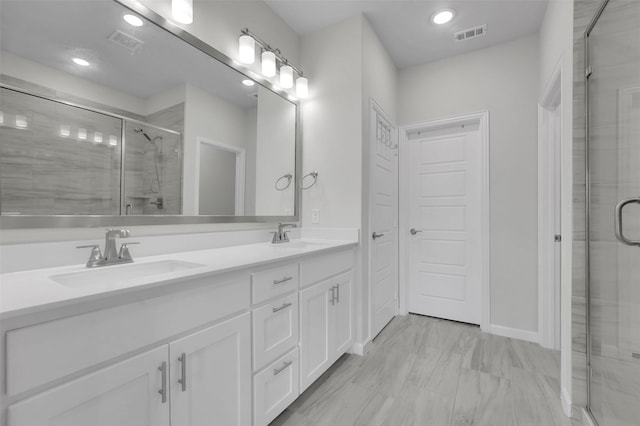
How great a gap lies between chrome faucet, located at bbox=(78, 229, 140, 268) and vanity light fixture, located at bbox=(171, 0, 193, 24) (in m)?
1.14

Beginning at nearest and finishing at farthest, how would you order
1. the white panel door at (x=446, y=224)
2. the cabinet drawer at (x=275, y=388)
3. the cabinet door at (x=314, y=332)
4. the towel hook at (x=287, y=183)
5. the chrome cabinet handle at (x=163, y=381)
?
the chrome cabinet handle at (x=163, y=381) → the cabinet drawer at (x=275, y=388) → the cabinet door at (x=314, y=332) → the towel hook at (x=287, y=183) → the white panel door at (x=446, y=224)

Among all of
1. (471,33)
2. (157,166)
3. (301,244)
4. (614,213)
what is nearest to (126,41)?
(157,166)

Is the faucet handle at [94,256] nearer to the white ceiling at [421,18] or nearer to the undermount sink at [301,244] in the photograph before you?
the undermount sink at [301,244]

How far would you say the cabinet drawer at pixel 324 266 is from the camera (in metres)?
Answer: 1.60

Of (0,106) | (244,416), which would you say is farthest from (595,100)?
(0,106)

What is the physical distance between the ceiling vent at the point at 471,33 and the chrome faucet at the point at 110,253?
115 inches

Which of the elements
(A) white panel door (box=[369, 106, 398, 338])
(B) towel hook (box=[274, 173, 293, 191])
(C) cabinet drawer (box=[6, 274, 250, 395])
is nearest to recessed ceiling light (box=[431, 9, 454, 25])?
(A) white panel door (box=[369, 106, 398, 338])

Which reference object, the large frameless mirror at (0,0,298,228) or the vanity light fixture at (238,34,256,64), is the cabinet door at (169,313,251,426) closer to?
the large frameless mirror at (0,0,298,228)

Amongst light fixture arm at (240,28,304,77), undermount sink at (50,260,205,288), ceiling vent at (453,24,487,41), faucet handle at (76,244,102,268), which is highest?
ceiling vent at (453,24,487,41)

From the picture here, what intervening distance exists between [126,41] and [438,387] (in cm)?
257

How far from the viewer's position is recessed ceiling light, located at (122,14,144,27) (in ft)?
4.39

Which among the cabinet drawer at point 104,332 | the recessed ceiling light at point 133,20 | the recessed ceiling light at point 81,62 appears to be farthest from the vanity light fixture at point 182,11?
the cabinet drawer at point 104,332

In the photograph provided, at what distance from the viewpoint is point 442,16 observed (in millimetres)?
2254

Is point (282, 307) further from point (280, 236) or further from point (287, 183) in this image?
point (287, 183)
